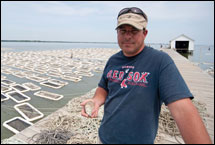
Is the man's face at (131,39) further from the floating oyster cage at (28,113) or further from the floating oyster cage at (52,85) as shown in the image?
the floating oyster cage at (52,85)

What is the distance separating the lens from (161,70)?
1.29 metres

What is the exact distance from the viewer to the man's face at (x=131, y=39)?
1472 millimetres

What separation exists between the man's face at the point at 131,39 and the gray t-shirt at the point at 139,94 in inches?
3.1

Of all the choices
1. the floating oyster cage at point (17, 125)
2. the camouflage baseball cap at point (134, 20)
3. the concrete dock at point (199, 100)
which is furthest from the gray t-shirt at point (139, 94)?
the floating oyster cage at point (17, 125)

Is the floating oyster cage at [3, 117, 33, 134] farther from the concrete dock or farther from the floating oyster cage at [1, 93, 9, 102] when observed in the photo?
the floating oyster cage at [1, 93, 9, 102]

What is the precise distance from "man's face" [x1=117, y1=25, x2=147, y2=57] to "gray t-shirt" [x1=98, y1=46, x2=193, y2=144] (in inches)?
3.1

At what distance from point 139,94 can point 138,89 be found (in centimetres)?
5

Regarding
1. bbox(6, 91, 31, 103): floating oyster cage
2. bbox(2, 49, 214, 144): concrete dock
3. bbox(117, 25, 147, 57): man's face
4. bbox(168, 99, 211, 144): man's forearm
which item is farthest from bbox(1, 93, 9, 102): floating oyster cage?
bbox(168, 99, 211, 144): man's forearm

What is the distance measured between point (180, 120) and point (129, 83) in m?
0.56

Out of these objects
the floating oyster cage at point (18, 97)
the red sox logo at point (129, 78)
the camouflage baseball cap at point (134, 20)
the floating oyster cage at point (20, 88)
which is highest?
the camouflage baseball cap at point (134, 20)

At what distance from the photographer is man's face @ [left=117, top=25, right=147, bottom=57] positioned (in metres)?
1.47

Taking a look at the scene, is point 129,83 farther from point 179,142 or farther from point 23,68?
point 23,68

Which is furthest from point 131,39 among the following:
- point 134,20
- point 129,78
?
point 129,78

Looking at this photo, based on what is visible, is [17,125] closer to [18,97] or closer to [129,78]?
[18,97]
